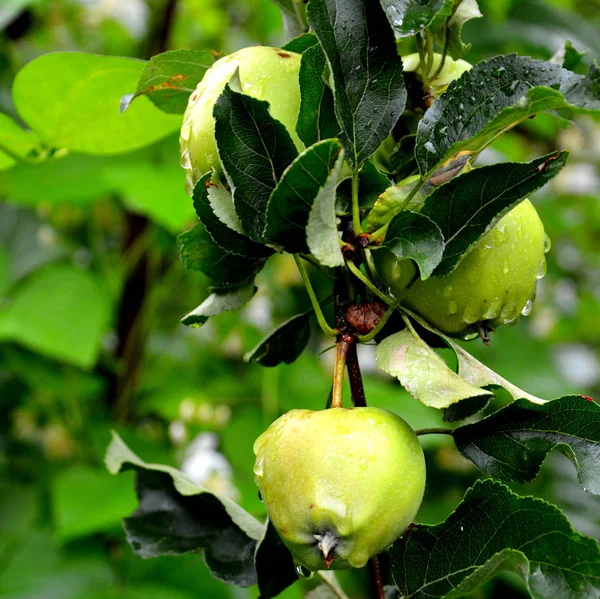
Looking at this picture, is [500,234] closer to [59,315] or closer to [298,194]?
[298,194]

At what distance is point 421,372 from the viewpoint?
286mm

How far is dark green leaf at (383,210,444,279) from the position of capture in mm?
281

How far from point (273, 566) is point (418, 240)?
18 centimetres

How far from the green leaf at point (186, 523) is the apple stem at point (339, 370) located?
123 millimetres

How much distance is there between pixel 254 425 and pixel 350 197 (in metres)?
0.66

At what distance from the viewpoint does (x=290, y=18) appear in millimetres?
406

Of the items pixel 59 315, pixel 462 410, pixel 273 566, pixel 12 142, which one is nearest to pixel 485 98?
pixel 462 410

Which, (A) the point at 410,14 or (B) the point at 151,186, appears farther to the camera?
(B) the point at 151,186

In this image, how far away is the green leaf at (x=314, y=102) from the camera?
294 mm

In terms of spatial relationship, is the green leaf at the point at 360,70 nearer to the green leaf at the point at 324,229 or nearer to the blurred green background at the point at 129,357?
the green leaf at the point at 324,229

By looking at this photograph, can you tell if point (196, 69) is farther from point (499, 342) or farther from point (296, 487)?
point (499, 342)

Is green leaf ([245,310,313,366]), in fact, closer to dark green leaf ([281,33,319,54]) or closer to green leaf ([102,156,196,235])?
dark green leaf ([281,33,319,54])

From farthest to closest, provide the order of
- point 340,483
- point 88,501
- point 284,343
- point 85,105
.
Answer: point 88,501 < point 85,105 < point 284,343 < point 340,483

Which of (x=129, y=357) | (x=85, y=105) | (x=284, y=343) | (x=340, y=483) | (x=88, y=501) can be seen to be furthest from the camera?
(x=129, y=357)
